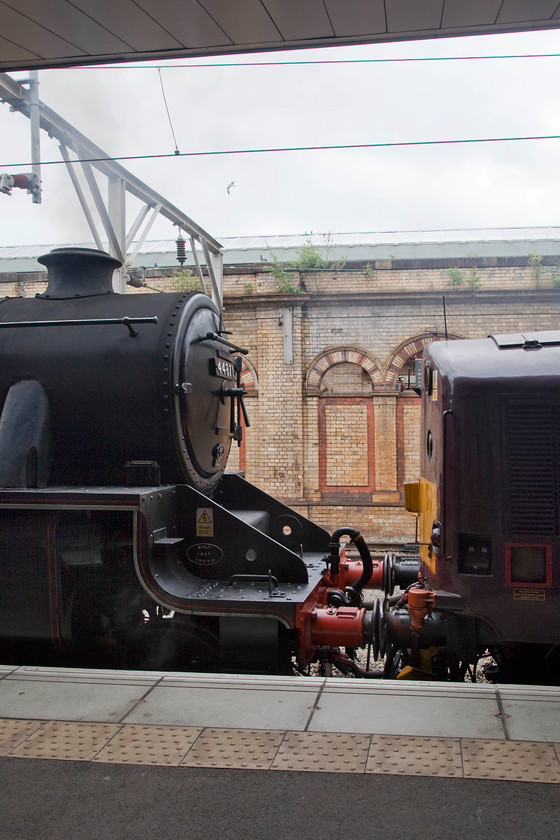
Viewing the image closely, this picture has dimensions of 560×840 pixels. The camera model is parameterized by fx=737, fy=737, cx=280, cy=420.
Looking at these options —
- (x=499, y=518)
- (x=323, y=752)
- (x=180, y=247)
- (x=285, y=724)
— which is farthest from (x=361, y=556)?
(x=180, y=247)

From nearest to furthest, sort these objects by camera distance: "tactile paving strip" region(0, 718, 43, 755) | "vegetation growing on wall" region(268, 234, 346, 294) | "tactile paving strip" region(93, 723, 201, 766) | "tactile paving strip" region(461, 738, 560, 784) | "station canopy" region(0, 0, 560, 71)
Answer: "tactile paving strip" region(461, 738, 560, 784) → "tactile paving strip" region(93, 723, 201, 766) → "tactile paving strip" region(0, 718, 43, 755) → "station canopy" region(0, 0, 560, 71) → "vegetation growing on wall" region(268, 234, 346, 294)

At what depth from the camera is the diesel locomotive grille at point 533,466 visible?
156 inches

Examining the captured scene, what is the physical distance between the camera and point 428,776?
9.29 feet

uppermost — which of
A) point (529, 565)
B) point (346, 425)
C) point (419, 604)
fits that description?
point (346, 425)

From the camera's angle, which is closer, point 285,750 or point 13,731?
point 285,750

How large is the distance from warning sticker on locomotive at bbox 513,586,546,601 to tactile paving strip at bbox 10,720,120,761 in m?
2.15

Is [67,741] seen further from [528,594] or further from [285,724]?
Result: [528,594]

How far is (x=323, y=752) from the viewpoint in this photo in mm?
3061

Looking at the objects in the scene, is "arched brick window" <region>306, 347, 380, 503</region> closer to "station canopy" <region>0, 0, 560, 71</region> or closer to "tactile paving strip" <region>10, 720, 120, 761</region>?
"station canopy" <region>0, 0, 560, 71</region>

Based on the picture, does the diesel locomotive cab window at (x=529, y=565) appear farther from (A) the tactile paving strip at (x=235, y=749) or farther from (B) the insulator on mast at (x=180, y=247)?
(B) the insulator on mast at (x=180, y=247)

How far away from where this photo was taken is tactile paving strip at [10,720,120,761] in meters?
3.11

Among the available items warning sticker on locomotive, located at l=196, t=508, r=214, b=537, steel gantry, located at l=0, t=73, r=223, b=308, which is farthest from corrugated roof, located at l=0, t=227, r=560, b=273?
warning sticker on locomotive, located at l=196, t=508, r=214, b=537

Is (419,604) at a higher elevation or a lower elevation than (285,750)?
higher

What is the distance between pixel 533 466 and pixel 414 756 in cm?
171
